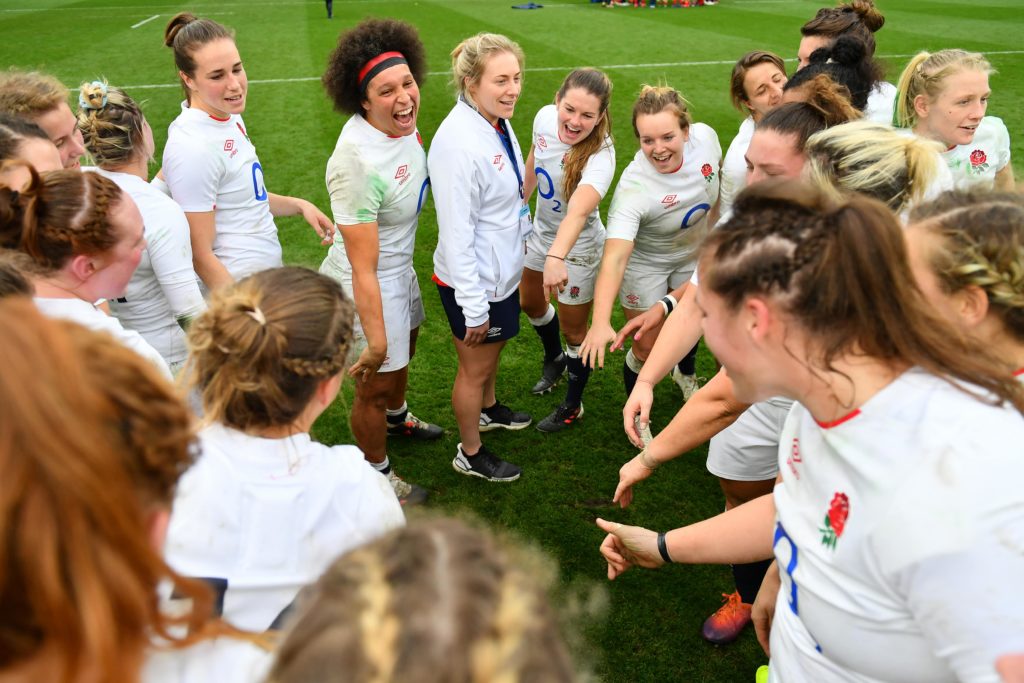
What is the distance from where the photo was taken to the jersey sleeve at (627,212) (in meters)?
3.83

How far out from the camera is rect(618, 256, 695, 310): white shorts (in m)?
4.21

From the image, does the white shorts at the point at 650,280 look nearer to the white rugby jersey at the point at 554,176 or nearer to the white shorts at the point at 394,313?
the white rugby jersey at the point at 554,176

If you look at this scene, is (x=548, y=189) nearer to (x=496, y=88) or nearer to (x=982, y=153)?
(x=496, y=88)

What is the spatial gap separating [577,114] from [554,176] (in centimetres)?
46

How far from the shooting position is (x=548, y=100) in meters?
11.1

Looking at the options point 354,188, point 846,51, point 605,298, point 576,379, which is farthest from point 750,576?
point 846,51

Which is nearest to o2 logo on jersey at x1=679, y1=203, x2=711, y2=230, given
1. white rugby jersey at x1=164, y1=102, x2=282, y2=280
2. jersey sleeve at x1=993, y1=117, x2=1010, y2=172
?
jersey sleeve at x1=993, y1=117, x2=1010, y2=172

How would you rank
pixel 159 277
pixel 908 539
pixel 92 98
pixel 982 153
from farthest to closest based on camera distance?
pixel 982 153
pixel 92 98
pixel 159 277
pixel 908 539

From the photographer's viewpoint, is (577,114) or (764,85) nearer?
(577,114)

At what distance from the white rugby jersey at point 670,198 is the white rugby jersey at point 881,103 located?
0.91 m

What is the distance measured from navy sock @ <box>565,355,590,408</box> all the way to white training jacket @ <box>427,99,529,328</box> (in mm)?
941

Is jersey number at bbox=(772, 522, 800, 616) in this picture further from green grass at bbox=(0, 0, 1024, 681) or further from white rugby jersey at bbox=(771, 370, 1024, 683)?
green grass at bbox=(0, 0, 1024, 681)

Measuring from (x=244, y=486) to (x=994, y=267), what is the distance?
1748 mm

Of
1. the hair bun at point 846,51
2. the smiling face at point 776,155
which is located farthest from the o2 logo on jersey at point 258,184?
the hair bun at point 846,51
